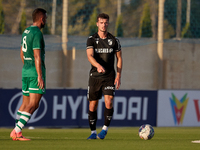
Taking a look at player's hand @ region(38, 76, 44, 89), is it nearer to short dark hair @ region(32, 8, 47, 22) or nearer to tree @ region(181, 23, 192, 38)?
short dark hair @ region(32, 8, 47, 22)

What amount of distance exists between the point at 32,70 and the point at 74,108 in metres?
6.35

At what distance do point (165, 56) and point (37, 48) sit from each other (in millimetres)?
13800

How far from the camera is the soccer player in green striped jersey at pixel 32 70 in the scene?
6.44 metres

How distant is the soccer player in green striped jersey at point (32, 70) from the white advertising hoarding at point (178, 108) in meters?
7.30

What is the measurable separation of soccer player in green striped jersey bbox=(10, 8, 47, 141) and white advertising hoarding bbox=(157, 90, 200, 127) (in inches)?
287

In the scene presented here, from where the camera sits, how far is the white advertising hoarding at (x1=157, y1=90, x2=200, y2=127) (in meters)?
13.3

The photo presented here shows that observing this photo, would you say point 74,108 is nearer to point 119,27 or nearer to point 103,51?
point 103,51

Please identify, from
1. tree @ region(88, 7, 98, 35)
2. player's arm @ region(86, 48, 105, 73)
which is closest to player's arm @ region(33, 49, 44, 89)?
player's arm @ region(86, 48, 105, 73)

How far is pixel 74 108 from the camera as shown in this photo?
42.1ft

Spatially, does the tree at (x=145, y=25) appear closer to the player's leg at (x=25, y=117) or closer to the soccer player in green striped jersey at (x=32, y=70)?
the soccer player in green striped jersey at (x=32, y=70)

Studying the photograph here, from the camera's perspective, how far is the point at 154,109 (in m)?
13.4

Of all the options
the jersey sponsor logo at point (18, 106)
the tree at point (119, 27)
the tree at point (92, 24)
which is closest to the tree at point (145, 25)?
the tree at point (119, 27)

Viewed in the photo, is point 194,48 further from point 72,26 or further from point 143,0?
point 72,26

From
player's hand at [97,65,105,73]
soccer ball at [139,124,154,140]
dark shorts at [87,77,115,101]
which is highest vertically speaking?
player's hand at [97,65,105,73]
